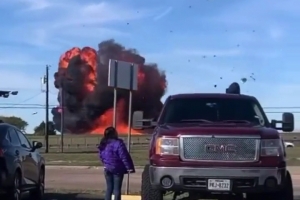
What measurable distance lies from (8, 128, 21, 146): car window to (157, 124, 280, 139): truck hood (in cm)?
383

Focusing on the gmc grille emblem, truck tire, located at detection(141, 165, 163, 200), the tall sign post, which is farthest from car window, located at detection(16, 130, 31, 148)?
the gmc grille emblem

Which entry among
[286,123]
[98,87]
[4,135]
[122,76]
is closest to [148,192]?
[286,123]

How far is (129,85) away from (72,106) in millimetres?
100450

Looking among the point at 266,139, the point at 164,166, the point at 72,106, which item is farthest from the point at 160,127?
the point at 72,106

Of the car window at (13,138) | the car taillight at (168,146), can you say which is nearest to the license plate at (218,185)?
the car taillight at (168,146)

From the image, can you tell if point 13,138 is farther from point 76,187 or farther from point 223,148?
point 76,187

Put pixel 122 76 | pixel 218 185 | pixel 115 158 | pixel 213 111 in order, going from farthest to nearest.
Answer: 1. pixel 122 76
2. pixel 115 158
3. pixel 213 111
4. pixel 218 185

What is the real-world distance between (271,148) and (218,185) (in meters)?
0.97

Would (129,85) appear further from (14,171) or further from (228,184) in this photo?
(228,184)

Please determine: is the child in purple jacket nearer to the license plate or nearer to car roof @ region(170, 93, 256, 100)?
car roof @ region(170, 93, 256, 100)

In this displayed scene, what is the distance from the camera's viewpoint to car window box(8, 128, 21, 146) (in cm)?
1424

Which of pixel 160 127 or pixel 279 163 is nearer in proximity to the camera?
pixel 279 163

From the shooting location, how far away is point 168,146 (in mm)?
11312

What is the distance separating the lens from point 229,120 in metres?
12.5
